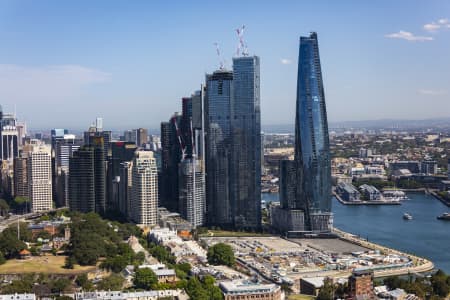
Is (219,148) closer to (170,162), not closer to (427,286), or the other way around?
(170,162)

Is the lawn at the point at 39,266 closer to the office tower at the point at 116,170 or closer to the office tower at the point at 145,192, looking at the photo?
the office tower at the point at 145,192

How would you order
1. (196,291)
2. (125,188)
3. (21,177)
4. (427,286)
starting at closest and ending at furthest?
(196,291), (427,286), (125,188), (21,177)

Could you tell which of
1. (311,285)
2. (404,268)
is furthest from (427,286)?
(404,268)

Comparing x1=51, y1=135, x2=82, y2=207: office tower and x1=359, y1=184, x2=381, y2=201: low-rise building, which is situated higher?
x1=51, y1=135, x2=82, y2=207: office tower

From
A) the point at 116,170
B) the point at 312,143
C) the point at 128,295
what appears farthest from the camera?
the point at 116,170

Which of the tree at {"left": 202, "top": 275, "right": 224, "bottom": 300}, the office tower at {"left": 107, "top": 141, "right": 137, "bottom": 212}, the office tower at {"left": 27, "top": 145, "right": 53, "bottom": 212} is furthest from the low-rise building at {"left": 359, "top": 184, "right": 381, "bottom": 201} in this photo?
the tree at {"left": 202, "top": 275, "right": 224, "bottom": 300}

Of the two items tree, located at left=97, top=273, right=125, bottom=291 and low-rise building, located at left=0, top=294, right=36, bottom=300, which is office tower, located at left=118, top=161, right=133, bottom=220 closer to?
tree, located at left=97, top=273, right=125, bottom=291
